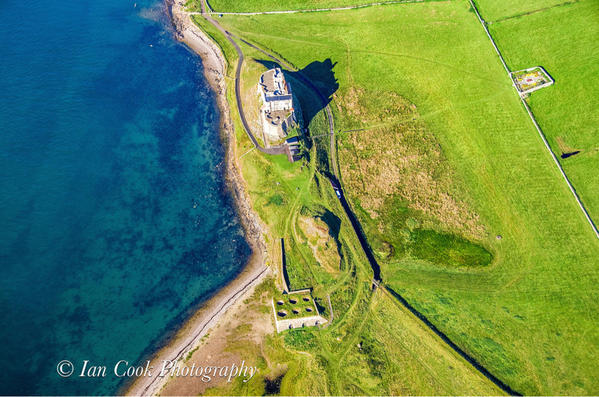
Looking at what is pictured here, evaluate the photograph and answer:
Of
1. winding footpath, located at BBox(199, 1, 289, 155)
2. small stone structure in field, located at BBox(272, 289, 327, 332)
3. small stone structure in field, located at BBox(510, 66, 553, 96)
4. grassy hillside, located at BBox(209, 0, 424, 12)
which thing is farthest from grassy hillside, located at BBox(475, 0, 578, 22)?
small stone structure in field, located at BBox(272, 289, 327, 332)

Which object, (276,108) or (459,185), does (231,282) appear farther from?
(459,185)

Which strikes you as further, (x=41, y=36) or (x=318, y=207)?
(x=41, y=36)

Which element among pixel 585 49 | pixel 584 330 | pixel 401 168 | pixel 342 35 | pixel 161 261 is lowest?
pixel 584 330

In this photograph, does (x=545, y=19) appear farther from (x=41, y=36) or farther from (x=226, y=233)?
(x=41, y=36)

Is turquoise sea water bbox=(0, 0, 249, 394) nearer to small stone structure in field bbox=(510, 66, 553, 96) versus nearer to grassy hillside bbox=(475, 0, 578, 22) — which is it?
small stone structure in field bbox=(510, 66, 553, 96)

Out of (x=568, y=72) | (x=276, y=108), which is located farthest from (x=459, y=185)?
(x=276, y=108)

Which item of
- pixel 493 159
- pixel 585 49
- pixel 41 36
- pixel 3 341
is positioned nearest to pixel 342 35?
pixel 493 159
